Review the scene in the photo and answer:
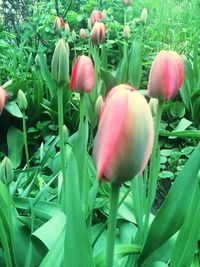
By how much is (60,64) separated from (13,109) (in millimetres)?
1487

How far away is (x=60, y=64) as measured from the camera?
39.4 inches

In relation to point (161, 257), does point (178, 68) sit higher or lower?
higher

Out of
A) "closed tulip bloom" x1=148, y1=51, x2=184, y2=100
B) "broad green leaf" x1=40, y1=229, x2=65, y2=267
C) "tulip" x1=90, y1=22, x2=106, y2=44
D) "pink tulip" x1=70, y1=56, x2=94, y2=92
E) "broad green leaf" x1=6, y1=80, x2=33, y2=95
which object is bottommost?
"broad green leaf" x1=6, y1=80, x2=33, y2=95

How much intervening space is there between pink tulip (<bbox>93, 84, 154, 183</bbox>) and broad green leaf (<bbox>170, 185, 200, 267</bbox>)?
38cm

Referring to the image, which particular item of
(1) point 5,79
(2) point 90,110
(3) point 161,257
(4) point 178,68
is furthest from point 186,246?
(1) point 5,79

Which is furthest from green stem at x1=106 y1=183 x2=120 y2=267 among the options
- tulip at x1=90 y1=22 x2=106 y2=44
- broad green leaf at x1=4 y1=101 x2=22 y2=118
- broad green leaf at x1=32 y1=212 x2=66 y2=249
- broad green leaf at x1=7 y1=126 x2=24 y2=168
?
broad green leaf at x1=4 y1=101 x2=22 y2=118

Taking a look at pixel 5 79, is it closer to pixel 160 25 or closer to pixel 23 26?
pixel 23 26

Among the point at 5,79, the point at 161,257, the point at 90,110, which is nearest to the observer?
the point at 161,257

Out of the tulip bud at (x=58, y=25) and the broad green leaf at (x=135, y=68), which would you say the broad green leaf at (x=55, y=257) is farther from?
the tulip bud at (x=58, y=25)

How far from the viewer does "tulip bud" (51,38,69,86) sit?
39.1 inches

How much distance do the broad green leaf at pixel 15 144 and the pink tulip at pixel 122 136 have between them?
5.68 feet

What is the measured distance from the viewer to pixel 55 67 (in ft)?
3.32

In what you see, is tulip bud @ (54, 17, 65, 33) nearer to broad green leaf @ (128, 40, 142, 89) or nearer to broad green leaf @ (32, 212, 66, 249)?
broad green leaf @ (128, 40, 142, 89)

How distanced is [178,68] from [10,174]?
43cm
